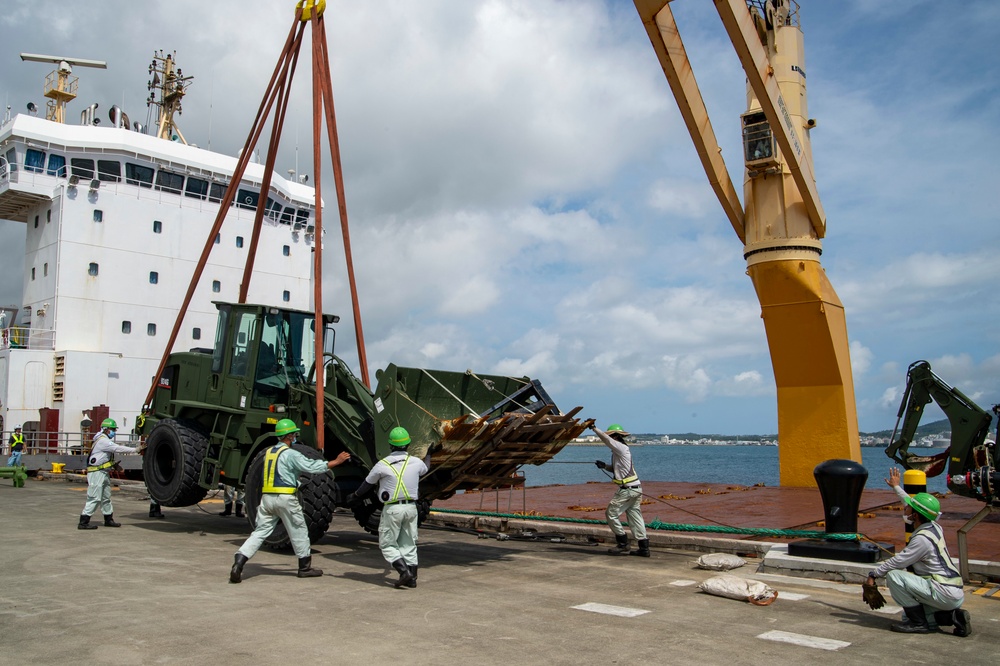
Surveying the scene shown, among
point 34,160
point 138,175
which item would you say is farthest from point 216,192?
point 34,160

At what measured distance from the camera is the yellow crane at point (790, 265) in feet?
51.2

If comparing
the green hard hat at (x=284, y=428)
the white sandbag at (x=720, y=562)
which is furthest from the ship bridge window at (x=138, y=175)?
the white sandbag at (x=720, y=562)

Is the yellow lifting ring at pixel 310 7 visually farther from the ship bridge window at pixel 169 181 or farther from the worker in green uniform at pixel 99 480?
the ship bridge window at pixel 169 181

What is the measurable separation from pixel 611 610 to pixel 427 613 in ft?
5.03

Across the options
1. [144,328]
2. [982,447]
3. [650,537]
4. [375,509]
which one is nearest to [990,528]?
[982,447]

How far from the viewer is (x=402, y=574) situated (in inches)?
287

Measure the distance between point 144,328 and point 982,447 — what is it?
78.5 feet

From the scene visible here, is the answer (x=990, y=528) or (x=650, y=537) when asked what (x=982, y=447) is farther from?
(x=650, y=537)

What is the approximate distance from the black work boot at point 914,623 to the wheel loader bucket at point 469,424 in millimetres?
3756

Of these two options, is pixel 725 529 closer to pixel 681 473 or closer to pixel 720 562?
pixel 720 562

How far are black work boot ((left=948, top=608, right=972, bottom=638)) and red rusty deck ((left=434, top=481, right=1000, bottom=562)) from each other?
2.96 m

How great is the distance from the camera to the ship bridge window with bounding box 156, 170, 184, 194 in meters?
26.6

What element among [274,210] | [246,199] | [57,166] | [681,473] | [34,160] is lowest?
[681,473]

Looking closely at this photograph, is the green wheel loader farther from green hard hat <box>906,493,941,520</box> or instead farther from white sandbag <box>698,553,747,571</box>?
green hard hat <box>906,493,941,520</box>
